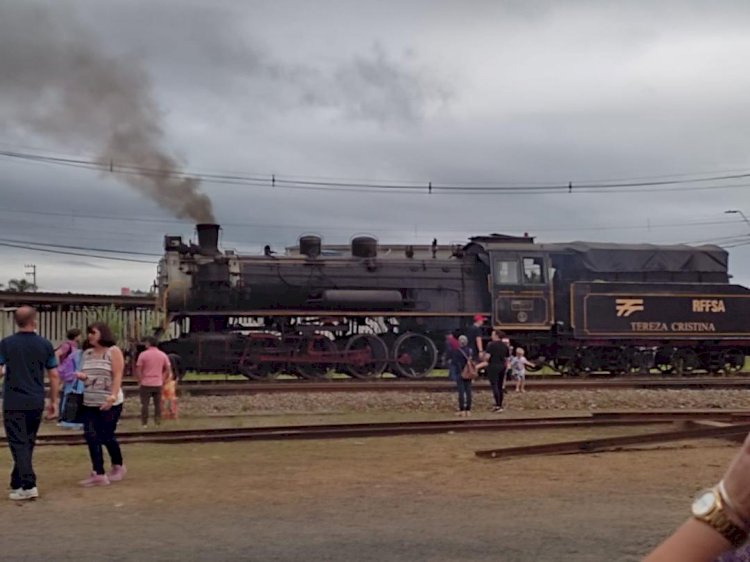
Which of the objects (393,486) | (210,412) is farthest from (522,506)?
(210,412)

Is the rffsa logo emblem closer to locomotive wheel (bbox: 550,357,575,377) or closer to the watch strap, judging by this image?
locomotive wheel (bbox: 550,357,575,377)

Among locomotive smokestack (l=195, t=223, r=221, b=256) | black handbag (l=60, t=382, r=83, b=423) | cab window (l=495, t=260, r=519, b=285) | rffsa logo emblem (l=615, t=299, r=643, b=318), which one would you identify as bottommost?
black handbag (l=60, t=382, r=83, b=423)

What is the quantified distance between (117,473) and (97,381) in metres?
1.01

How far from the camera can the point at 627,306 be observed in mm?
22250

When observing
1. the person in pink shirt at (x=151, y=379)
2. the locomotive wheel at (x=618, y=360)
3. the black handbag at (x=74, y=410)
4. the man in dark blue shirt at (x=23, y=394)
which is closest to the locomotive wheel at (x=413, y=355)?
the locomotive wheel at (x=618, y=360)

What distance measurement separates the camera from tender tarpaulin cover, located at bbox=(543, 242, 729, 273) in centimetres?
2273

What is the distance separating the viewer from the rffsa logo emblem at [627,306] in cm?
2217

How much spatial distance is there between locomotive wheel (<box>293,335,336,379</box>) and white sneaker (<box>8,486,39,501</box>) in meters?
12.1

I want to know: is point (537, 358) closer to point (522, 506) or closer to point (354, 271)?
point (354, 271)

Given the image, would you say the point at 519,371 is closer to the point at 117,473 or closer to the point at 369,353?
the point at 369,353

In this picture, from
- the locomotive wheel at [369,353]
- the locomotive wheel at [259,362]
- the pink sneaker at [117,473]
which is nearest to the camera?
the pink sneaker at [117,473]

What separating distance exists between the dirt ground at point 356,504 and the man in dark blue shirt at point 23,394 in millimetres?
280

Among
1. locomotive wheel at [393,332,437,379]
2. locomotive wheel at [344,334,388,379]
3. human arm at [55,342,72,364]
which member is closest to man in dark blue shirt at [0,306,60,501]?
human arm at [55,342,72,364]

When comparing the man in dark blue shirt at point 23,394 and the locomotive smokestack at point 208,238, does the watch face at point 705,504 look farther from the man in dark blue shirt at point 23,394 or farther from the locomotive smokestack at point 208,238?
the locomotive smokestack at point 208,238
